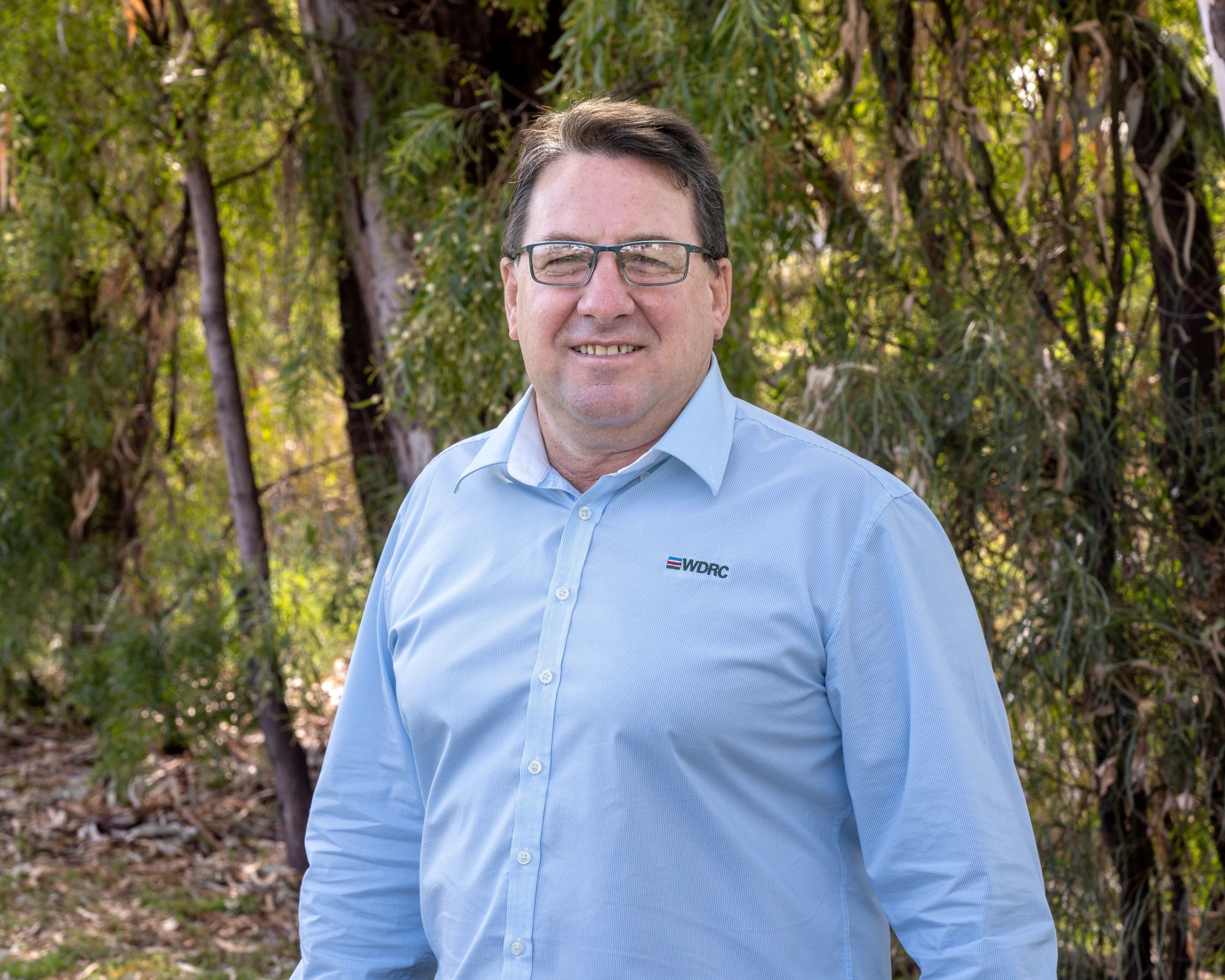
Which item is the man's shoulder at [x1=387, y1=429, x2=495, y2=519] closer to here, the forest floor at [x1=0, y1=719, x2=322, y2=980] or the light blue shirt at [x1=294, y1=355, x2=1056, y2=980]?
the light blue shirt at [x1=294, y1=355, x2=1056, y2=980]

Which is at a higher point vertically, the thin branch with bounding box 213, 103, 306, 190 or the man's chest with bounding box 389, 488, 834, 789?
the thin branch with bounding box 213, 103, 306, 190

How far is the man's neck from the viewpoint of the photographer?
146 centimetres

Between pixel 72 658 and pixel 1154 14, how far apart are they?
4.63m

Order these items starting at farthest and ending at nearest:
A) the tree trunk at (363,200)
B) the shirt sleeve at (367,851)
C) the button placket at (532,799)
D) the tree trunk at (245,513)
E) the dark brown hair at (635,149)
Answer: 1. the tree trunk at (245,513)
2. the tree trunk at (363,200)
3. the shirt sleeve at (367,851)
4. the dark brown hair at (635,149)
5. the button placket at (532,799)

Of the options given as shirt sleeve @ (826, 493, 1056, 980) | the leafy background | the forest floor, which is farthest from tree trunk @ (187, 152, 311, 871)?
shirt sleeve @ (826, 493, 1056, 980)

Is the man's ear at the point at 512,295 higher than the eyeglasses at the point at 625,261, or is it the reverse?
the eyeglasses at the point at 625,261

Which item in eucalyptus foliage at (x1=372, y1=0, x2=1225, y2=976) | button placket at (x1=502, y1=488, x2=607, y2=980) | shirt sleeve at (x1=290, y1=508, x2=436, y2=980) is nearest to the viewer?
button placket at (x1=502, y1=488, x2=607, y2=980)

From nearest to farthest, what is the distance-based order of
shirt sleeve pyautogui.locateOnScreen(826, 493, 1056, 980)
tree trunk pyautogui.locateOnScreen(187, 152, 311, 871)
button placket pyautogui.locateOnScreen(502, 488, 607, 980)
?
shirt sleeve pyautogui.locateOnScreen(826, 493, 1056, 980), button placket pyautogui.locateOnScreen(502, 488, 607, 980), tree trunk pyautogui.locateOnScreen(187, 152, 311, 871)

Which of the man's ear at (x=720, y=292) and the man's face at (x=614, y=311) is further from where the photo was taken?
the man's ear at (x=720, y=292)

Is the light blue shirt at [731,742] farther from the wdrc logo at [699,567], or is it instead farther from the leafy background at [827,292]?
the leafy background at [827,292]

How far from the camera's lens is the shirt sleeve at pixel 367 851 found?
1.54 meters

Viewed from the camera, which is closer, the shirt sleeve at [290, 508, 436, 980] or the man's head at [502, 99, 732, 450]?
the man's head at [502, 99, 732, 450]

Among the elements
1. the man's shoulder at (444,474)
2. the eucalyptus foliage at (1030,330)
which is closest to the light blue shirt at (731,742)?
the man's shoulder at (444,474)

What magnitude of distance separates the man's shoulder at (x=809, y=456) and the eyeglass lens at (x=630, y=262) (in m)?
0.20
